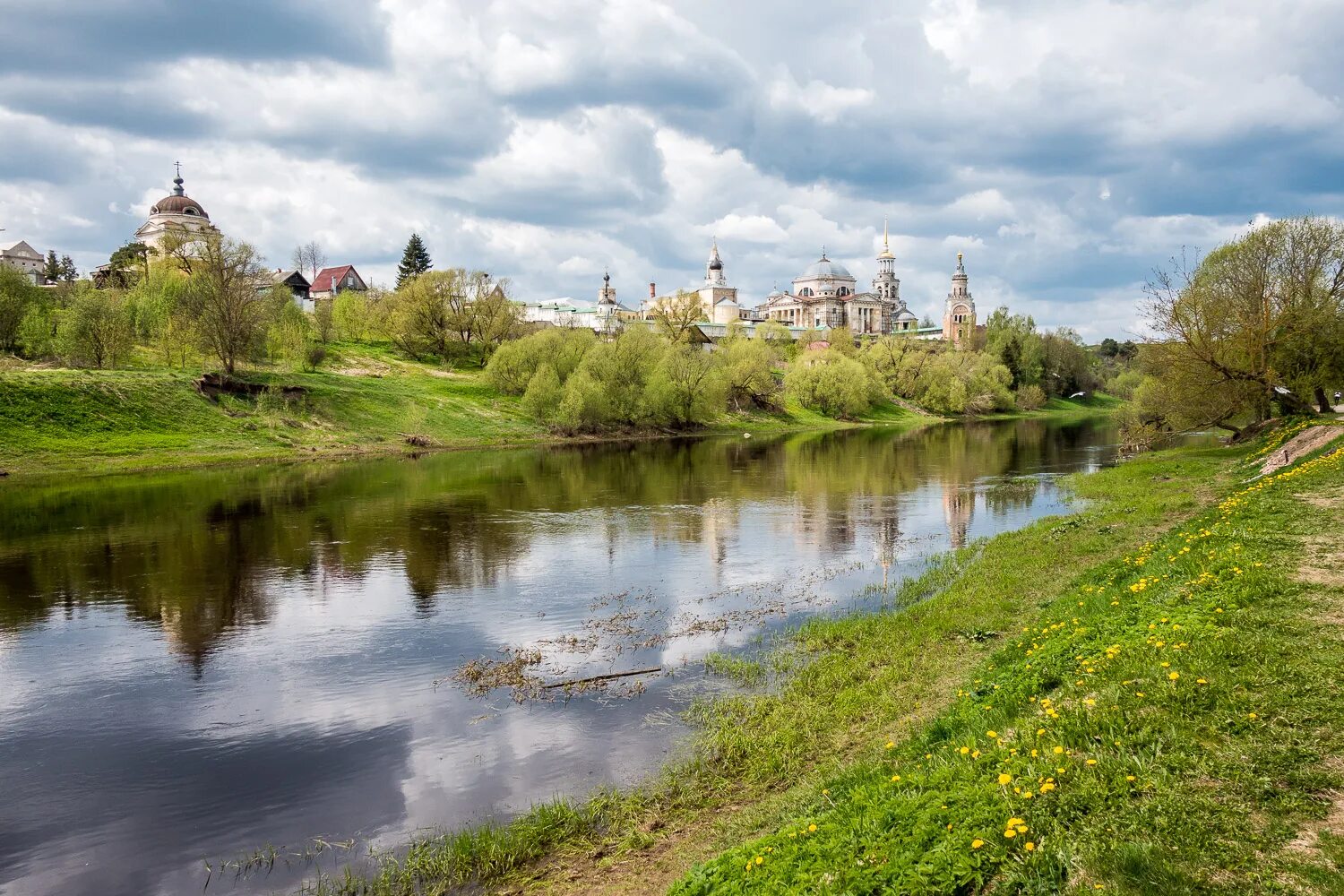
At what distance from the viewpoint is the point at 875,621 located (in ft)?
51.4

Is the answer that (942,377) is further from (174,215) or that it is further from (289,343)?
(174,215)

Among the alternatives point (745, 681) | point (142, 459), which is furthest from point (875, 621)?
point (142, 459)

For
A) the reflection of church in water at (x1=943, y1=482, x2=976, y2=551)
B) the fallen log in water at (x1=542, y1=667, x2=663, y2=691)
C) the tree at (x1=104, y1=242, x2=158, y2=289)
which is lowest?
the fallen log in water at (x1=542, y1=667, x2=663, y2=691)

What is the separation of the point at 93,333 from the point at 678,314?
60297mm

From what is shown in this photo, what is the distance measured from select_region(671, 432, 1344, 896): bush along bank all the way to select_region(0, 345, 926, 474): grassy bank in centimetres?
4817

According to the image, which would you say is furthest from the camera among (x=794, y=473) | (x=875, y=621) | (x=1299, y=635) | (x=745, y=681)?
(x=794, y=473)

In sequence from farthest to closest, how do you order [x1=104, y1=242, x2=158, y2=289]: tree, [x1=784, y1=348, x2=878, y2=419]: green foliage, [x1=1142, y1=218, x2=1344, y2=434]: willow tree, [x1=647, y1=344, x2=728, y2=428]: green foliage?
[x1=784, y1=348, x2=878, y2=419]: green foliage, [x1=104, y1=242, x2=158, y2=289]: tree, [x1=647, y1=344, x2=728, y2=428]: green foliage, [x1=1142, y1=218, x2=1344, y2=434]: willow tree

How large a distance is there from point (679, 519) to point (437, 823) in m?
20.5

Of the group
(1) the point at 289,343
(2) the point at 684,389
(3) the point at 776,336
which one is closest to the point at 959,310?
(3) the point at 776,336

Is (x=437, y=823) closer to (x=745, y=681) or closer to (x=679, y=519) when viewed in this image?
(x=745, y=681)

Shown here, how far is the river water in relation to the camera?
9.60m

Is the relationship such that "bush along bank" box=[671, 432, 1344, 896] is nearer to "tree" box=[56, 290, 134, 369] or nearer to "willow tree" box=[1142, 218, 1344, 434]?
"willow tree" box=[1142, 218, 1344, 434]

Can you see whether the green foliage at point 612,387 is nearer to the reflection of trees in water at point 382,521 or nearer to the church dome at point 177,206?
the reflection of trees in water at point 382,521

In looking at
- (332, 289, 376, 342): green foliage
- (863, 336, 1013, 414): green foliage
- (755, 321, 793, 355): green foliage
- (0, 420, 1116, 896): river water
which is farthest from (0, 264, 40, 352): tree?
(863, 336, 1013, 414): green foliage
